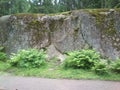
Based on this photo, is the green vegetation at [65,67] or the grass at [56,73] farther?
the green vegetation at [65,67]

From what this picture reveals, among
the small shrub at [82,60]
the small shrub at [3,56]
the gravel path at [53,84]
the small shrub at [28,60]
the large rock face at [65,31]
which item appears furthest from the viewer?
the small shrub at [3,56]

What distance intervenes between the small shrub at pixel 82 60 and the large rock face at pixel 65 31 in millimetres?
1567

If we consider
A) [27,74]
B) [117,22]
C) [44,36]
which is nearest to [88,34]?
[117,22]

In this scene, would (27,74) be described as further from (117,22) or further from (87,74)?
(117,22)

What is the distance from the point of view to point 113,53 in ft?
42.4

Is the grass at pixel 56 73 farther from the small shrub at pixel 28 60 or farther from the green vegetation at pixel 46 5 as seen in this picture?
the green vegetation at pixel 46 5

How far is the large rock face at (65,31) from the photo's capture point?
13.1 m

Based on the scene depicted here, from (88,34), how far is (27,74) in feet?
13.1

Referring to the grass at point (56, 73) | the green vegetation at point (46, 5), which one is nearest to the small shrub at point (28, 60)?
the grass at point (56, 73)

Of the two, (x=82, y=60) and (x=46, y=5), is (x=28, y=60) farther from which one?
(x=46, y=5)

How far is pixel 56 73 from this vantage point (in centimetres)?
1095

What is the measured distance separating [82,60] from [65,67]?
0.82 meters

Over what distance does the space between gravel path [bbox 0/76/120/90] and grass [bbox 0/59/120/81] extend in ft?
1.73

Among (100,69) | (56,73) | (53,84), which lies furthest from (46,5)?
(53,84)
